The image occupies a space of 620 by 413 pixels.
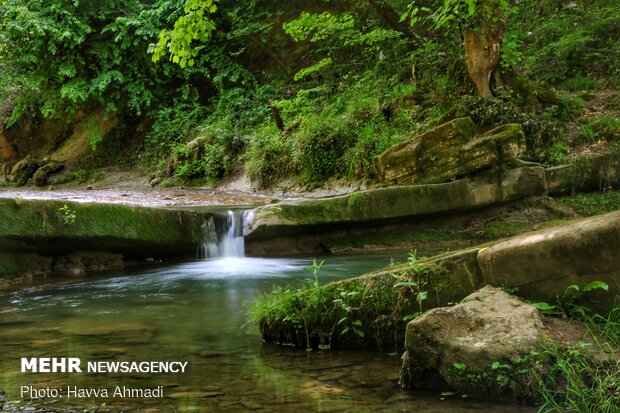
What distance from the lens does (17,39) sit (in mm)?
A: 20281

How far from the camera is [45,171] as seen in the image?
22.3 meters

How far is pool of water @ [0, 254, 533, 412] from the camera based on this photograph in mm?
3312

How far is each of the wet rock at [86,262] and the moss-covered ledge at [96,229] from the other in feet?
0.40

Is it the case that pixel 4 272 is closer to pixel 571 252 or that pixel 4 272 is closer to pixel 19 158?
pixel 571 252

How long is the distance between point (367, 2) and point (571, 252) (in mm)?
14137

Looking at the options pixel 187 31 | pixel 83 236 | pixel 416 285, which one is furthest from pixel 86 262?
pixel 416 285

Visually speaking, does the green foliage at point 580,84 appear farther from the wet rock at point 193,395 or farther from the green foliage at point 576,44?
the wet rock at point 193,395

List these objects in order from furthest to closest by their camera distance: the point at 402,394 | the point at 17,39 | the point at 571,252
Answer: the point at 17,39
the point at 571,252
the point at 402,394

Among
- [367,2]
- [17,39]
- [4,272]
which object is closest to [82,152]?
[17,39]

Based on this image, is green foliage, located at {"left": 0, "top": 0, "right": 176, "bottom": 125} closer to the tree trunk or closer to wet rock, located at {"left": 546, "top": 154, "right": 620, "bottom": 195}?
the tree trunk

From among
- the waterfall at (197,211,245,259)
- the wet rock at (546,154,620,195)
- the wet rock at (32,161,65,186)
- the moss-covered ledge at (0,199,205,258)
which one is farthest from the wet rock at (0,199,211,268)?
the wet rock at (32,161,65,186)

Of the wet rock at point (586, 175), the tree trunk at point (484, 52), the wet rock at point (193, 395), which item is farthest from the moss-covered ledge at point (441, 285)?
the tree trunk at point (484, 52)

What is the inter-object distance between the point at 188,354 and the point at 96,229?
4759mm

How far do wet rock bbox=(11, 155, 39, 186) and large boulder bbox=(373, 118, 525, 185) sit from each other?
16.3 m
